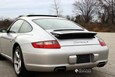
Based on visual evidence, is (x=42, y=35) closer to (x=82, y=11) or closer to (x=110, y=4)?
(x=110, y=4)

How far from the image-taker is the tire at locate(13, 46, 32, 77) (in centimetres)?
522

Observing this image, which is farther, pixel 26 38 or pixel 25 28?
pixel 25 28

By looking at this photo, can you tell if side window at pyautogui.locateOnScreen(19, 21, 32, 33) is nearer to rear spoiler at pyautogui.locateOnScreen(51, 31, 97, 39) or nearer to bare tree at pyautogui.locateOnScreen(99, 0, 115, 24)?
rear spoiler at pyautogui.locateOnScreen(51, 31, 97, 39)

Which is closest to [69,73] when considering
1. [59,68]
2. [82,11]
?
[59,68]

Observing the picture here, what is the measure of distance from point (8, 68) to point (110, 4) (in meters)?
61.1

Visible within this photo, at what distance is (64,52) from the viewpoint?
475 cm

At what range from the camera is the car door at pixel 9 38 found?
6.09 meters

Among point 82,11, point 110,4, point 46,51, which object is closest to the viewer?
point 46,51

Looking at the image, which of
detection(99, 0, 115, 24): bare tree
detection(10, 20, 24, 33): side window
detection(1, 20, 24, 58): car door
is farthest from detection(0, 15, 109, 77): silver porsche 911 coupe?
detection(99, 0, 115, 24): bare tree

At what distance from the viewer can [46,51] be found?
4.74m

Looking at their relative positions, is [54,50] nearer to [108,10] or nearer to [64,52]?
[64,52]

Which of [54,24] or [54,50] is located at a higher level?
[54,24]

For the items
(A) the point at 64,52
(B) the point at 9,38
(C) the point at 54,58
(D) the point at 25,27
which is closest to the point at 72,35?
(A) the point at 64,52

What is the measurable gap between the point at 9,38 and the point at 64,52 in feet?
6.53
